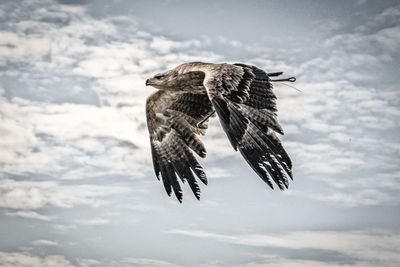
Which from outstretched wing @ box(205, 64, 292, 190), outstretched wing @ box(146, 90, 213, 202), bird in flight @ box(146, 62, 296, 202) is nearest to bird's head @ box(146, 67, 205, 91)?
bird in flight @ box(146, 62, 296, 202)

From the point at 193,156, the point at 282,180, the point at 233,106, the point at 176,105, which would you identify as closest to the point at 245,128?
the point at 233,106

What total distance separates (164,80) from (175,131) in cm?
108

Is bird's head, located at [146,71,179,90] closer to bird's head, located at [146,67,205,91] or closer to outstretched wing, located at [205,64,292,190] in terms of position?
bird's head, located at [146,67,205,91]

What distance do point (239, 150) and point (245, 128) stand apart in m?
0.42

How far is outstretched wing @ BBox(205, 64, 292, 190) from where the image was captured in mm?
6902

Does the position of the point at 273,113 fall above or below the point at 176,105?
below

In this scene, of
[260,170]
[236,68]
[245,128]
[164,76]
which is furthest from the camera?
[164,76]

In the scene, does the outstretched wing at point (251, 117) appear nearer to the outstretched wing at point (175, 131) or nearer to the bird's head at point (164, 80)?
the bird's head at point (164, 80)

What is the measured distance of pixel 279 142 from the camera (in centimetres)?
721

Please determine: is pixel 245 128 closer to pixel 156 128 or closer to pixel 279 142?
pixel 279 142

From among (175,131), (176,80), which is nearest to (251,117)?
(176,80)

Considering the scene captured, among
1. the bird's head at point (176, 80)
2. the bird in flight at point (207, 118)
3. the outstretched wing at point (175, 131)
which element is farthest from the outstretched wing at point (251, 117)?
the outstretched wing at point (175, 131)

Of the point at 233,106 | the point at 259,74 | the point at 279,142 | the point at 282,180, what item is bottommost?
the point at 282,180

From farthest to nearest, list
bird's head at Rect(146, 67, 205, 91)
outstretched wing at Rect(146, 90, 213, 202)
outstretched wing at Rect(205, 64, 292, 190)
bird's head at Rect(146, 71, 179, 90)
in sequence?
outstretched wing at Rect(146, 90, 213, 202) < bird's head at Rect(146, 71, 179, 90) < bird's head at Rect(146, 67, 205, 91) < outstretched wing at Rect(205, 64, 292, 190)
